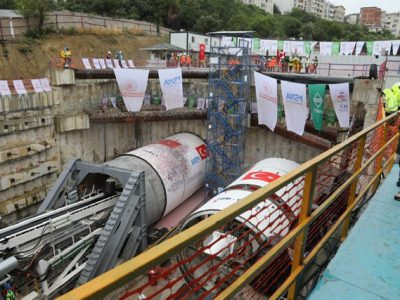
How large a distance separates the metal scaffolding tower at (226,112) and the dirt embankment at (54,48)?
69.7 ft

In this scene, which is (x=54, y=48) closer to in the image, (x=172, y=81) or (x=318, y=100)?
(x=172, y=81)

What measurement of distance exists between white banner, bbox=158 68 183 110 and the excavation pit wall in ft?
7.13

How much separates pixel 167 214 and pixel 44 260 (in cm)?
732

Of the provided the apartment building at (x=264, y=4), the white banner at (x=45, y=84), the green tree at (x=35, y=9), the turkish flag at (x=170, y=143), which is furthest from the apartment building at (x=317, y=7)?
the white banner at (x=45, y=84)

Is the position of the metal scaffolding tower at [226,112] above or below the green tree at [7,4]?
below

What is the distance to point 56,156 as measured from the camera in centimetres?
1519

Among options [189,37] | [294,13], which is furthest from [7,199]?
[294,13]

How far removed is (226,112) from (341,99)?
571cm

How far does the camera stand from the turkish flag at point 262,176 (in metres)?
10.8

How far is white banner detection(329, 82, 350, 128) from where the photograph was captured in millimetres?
12195

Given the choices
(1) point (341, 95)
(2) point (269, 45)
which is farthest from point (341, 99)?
(2) point (269, 45)

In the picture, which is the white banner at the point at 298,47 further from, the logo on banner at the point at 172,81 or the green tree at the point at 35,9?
the green tree at the point at 35,9

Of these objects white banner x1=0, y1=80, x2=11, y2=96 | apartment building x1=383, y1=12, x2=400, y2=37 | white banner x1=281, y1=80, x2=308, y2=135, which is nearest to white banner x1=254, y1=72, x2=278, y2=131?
white banner x1=281, y1=80, x2=308, y2=135

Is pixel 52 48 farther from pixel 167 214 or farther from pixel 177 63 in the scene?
pixel 167 214
